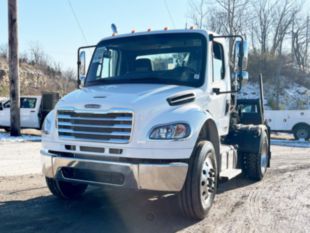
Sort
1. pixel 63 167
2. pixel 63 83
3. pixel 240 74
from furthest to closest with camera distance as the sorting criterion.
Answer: pixel 63 83 < pixel 240 74 < pixel 63 167

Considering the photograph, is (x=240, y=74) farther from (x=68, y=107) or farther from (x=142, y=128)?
(x=68, y=107)

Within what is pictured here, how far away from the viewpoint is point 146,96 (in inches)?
203

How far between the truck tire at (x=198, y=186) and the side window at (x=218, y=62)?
56.0 inches

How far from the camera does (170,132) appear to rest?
4.88 meters

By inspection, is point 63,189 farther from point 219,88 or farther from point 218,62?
point 218,62

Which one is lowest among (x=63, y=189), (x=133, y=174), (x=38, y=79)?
(x=63, y=189)

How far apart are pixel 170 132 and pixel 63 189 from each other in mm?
2302

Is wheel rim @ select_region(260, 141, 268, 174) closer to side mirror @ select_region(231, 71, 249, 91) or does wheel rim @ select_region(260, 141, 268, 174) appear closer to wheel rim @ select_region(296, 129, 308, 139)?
side mirror @ select_region(231, 71, 249, 91)

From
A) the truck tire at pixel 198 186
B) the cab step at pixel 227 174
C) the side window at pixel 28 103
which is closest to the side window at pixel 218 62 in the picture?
the truck tire at pixel 198 186

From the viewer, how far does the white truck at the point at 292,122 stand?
23.2m

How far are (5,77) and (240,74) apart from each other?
4190 cm

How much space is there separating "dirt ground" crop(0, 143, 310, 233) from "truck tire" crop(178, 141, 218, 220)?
179 millimetres

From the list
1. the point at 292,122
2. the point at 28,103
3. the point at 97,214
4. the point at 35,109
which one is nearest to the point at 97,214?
the point at 97,214

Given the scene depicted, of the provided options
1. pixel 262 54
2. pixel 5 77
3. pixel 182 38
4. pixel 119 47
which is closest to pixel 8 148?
pixel 119 47
